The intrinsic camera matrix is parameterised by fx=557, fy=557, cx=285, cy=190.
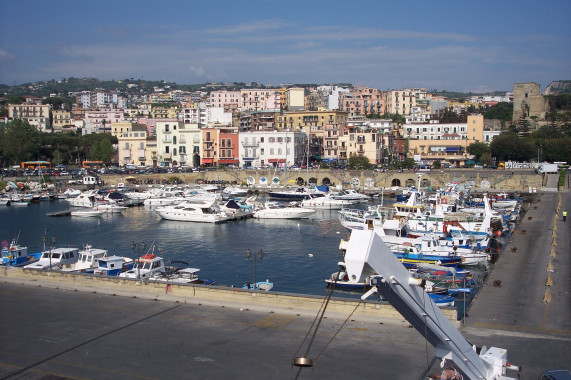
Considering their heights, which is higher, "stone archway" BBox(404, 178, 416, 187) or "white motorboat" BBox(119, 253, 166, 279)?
"stone archway" BBox(404, 178, 416, 187)

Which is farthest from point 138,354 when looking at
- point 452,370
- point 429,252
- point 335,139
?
point 335,139

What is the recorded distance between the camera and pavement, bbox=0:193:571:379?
970 cm

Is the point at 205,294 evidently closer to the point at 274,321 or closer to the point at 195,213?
the point at 274,321

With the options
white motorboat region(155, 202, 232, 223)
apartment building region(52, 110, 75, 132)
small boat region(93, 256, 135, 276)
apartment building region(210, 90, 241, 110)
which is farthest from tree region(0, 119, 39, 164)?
small boat region(93, 256, 135, 276)

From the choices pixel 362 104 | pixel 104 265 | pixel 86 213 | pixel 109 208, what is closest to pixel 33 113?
pixel 362 104

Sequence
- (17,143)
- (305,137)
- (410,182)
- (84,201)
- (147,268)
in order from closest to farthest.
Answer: (147,268), (84,201), (410,182), (17,143), (305,137)

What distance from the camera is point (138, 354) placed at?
10453 millimetres

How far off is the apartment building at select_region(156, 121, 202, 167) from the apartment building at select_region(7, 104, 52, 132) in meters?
39.1

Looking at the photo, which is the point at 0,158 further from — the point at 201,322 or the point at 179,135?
the point at 201,322

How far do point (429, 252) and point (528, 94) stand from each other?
72.3m

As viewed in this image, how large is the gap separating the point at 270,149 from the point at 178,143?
40.3ft

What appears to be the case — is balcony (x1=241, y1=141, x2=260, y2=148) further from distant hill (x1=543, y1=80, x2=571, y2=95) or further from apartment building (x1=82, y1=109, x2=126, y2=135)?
distant hill (x1=543, y1=80, x2=571, y2=95)

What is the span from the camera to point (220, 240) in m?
31.8

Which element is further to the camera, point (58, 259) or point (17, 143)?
point (17, 143)
